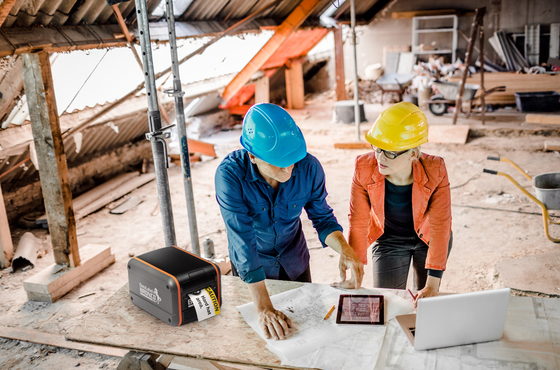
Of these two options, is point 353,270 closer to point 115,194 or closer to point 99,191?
point 115,194

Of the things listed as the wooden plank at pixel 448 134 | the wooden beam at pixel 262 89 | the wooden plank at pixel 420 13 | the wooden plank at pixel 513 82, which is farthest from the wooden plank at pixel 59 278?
the wooden plank at pixel 420 13

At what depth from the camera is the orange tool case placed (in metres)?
1.96

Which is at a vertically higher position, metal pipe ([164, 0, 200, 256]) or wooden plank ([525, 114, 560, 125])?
metal pipe ([164, 0, 200, 256])

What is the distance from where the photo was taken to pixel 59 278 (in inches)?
160

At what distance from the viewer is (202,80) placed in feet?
25.7

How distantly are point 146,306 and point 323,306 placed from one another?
81cm

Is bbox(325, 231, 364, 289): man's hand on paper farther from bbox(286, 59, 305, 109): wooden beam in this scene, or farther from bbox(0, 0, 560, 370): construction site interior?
bbox(286, 59, 305, 109): wooden beam

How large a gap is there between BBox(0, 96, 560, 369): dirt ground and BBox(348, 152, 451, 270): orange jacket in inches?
60.0

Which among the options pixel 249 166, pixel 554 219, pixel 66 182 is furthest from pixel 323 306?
pixel 554 219

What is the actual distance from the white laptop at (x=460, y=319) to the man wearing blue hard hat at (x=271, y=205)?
0.49m

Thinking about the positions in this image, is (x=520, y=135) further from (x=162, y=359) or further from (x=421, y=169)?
(x=162, y=359)

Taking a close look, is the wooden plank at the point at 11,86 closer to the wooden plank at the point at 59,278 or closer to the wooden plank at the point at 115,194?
the wooden plank at the point at 59,278

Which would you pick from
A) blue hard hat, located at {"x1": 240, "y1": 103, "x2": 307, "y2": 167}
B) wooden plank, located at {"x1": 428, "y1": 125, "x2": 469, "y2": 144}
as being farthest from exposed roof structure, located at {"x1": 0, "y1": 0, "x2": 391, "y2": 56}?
wooden plank, located at {"x1": 428, "y1": 125, "x2": 469, "y2": 144}

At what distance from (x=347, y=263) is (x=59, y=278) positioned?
300 cm
